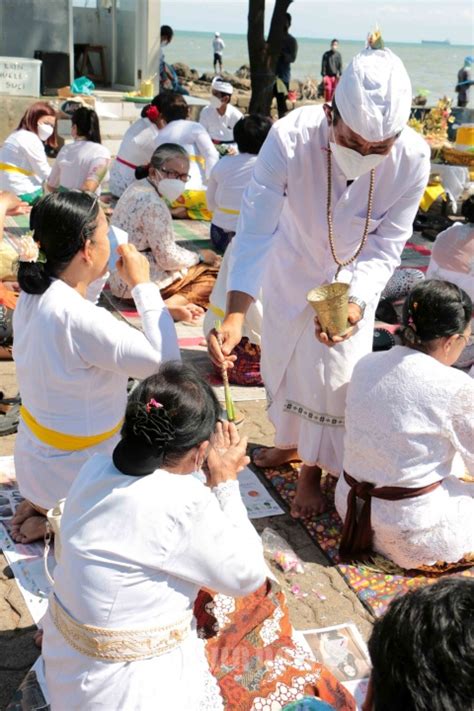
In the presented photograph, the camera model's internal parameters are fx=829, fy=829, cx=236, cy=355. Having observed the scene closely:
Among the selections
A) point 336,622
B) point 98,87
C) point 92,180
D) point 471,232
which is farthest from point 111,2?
point 336,622

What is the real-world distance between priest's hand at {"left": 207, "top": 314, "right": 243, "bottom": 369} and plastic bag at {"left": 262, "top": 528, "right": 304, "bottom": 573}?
78cm

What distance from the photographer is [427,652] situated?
1.16 meters

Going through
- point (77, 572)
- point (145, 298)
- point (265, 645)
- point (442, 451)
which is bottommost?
point (265, 645)

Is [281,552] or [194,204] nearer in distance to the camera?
[281,552]

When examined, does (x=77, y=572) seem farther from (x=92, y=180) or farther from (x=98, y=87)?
(x=98, y=87)

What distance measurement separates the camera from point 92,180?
7.09 m

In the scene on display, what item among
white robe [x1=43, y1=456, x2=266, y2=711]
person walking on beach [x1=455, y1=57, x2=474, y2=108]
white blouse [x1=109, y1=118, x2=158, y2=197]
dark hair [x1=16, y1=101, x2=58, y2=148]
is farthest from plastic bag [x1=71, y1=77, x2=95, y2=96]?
white robe [x1=43, y1=456, x2=266, y2=711]

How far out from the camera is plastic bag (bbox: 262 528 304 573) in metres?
3.18

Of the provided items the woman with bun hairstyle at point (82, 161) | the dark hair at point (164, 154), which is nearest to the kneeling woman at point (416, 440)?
the dark hair at point (164, 154)

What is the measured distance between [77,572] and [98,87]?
14833 millimetres

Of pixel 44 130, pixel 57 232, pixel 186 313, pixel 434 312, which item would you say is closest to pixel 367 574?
pixel 434 312

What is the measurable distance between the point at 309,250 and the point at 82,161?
424 centimetres

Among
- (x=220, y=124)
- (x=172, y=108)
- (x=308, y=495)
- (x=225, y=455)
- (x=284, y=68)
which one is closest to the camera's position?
(x=225, y=455)

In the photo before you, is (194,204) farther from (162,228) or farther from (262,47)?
(262,47)
